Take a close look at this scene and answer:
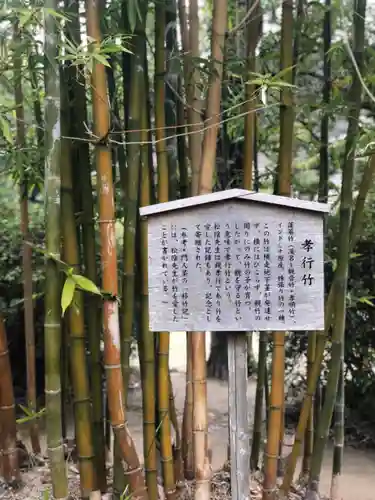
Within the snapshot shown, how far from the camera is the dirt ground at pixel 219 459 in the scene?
262cm

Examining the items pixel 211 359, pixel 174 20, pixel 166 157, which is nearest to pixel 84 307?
pixel 166 157

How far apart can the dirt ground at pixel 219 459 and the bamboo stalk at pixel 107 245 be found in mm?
859

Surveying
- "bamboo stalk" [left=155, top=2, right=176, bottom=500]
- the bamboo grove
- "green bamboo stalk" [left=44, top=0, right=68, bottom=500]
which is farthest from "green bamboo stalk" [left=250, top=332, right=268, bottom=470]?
"green bamboo stalk" [left=44, top=0, right=68, bottom=500]

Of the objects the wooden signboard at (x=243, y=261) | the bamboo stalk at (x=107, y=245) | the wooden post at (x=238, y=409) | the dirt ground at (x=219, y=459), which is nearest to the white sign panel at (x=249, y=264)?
the wooden signboard at (x=243, y=261)

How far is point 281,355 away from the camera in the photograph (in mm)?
2145

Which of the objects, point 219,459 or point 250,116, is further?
point 219,459

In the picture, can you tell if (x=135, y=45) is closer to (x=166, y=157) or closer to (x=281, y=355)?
(x=166, y=157)

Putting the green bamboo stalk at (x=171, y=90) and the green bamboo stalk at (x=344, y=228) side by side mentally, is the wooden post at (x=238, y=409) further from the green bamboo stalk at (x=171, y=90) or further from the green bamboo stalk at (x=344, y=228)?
the green bamboo stalk at (x=171, y=90)

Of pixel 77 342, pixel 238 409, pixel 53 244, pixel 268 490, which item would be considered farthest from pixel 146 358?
pixel 268 490

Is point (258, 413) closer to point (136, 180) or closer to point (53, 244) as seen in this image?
point (136, 180)

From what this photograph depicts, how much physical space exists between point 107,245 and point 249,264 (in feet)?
1.53

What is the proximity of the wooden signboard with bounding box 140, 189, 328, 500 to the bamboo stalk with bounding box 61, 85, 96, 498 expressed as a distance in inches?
17.7

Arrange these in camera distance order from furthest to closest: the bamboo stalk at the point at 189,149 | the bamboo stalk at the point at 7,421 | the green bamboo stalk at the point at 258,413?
1. the green bamboo stalk at the point at 258,413
2. the bamboo stalk at the point at 7,421
3. the bamboo stalk at the point at 189,149

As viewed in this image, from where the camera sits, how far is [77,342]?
2.02 m
